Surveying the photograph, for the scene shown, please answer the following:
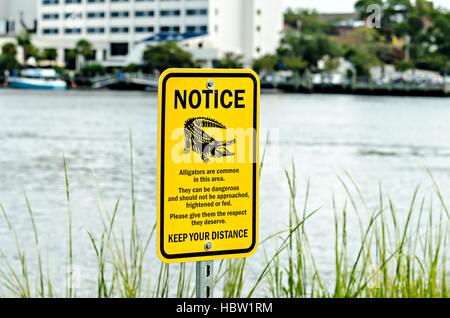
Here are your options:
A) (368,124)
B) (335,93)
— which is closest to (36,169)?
(368,124)

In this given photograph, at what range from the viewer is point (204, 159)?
2781 millimetres

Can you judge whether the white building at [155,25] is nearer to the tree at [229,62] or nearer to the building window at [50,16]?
the building window at [50,16]

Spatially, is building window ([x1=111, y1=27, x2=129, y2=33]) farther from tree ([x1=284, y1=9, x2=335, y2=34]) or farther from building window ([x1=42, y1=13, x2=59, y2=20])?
tree ([x1=284, y1=9, x2=335, y2=34])

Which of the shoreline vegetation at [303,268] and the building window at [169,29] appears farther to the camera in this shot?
the building window at [169,29]

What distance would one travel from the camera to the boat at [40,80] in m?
111

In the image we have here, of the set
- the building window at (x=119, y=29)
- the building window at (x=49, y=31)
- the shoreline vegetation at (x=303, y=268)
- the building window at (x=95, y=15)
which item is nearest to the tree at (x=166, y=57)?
the building window at (x=119, y=29)

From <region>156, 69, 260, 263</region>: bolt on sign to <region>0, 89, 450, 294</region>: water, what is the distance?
0.78 m

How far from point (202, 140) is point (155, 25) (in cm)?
11260

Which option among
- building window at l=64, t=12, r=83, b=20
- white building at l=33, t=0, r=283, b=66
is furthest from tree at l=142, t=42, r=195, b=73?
building window at l=64, t=12, r=83, b=20

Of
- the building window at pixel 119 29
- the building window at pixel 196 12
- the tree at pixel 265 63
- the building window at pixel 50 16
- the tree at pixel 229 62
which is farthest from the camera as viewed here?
the building window at pixel 50 16

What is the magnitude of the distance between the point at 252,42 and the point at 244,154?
10699 centimetres

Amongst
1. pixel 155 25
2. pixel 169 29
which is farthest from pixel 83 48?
pixel 169 29

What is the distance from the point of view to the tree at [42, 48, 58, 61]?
110875 millimetres

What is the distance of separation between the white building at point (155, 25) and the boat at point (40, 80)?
3.63 metres
